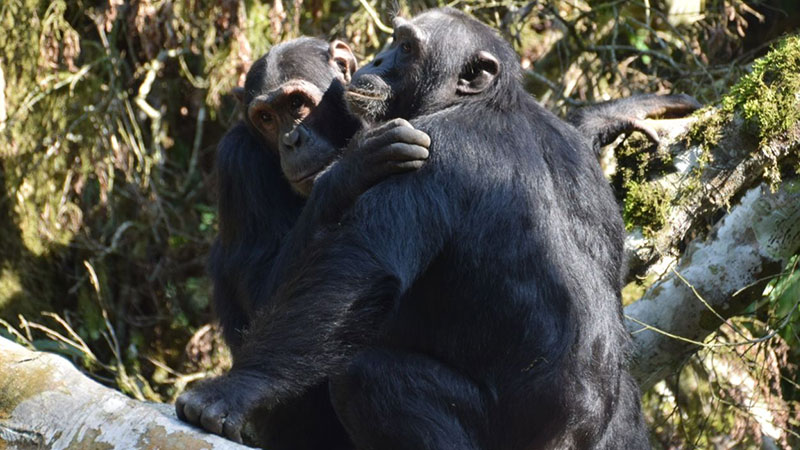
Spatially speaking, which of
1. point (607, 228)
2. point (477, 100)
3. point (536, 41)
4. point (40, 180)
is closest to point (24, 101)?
point (40, 180)

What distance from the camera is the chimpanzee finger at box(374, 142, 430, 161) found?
184 inches

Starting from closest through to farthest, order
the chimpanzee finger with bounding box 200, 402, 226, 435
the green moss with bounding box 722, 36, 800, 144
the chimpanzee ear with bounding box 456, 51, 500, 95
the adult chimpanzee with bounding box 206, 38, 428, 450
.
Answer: the chimpanzee finger with bounding box 200, 402, 226, 435
the chimpanzee ear with bounding box 456, 51, 500, 95
the green moss with bounding box 722, 36, 800, 144
the adult chimpanzee with bounding box 206, 38, 428, 450

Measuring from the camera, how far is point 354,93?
17.4 feet

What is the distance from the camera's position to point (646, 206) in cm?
577

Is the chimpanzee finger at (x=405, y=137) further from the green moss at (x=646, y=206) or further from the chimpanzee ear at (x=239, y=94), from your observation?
the chimpanzee ear at (x=239, y=94)

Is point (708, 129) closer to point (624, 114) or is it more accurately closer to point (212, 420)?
point (624, 114)

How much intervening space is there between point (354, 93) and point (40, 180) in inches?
216

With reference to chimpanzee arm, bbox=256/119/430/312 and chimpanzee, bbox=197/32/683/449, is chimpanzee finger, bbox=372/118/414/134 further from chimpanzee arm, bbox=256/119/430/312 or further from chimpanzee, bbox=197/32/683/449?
chimpanzee, bbox=197/32/683/449

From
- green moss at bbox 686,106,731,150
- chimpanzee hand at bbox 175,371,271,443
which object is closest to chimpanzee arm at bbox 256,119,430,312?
chimpanzee hand at bbox 175,371,271,443

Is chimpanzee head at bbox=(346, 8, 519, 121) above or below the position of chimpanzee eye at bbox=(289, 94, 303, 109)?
above

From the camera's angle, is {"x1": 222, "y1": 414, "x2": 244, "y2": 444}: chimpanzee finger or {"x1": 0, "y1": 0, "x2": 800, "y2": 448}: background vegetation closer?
{"x1": 222, "y1": 414, "x2": 244, "y2": 444}: chimpanzee finger

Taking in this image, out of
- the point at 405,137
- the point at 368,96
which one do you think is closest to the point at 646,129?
the point at 368,96

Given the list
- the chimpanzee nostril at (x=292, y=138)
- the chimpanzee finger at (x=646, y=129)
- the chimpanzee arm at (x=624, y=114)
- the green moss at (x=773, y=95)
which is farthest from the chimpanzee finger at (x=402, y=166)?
the green moss at (x=773, y=95)

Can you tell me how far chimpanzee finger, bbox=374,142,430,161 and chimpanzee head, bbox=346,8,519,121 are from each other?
57cm
